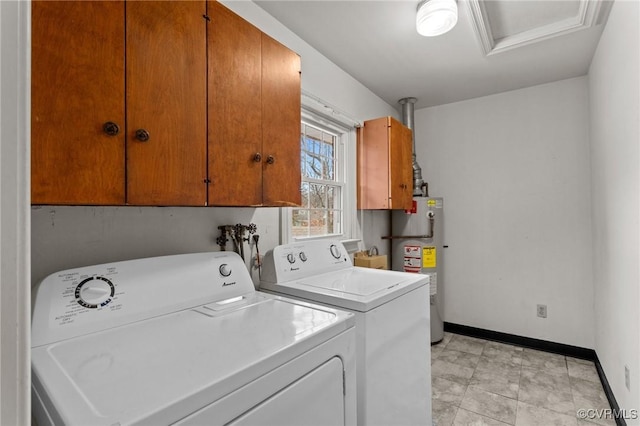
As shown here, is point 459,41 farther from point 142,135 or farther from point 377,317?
point 142,135

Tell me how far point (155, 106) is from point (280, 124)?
616mm

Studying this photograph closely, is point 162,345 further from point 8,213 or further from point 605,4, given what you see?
point 605,4

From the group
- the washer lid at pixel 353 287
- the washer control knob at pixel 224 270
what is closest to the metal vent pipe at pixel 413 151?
the washer lid at pixel 353 287

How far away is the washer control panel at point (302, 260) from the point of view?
175cm

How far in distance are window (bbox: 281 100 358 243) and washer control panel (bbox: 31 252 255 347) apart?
0.76 meters

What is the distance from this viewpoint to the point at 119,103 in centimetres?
101

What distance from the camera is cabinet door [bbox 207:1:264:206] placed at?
1.28 metres

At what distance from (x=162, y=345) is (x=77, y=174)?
1.82 ft

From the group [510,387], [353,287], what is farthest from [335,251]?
[510,387]

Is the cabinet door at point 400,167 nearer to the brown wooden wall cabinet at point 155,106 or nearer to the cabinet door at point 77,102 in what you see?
the brown wooden wall cabinet at point 155,106

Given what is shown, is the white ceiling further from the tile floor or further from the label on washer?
the tile floor

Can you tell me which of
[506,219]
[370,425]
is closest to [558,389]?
[506,219]

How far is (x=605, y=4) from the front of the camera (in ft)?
6.34

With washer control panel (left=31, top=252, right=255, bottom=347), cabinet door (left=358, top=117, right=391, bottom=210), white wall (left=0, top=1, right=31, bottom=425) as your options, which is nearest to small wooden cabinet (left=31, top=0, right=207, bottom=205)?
A: washer control panel (left=31, top=252, right=255, bottom=347)
